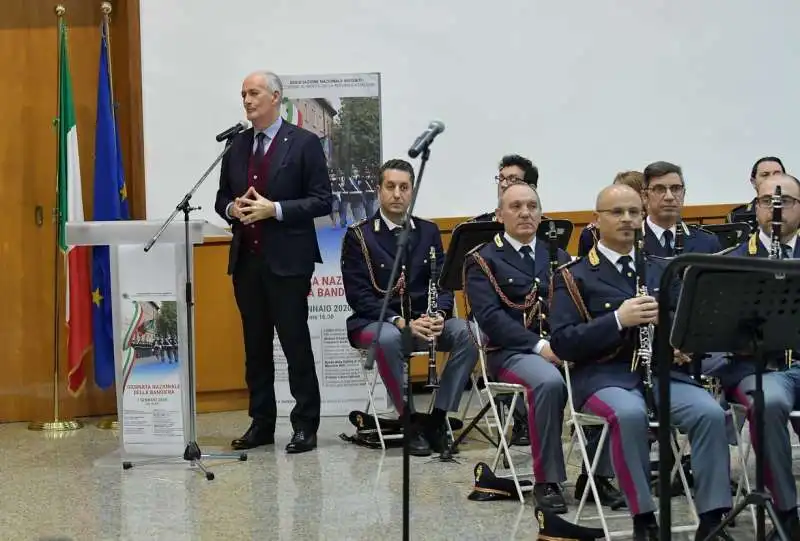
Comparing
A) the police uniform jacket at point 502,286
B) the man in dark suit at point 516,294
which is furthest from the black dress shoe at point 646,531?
the police uniform jacket at point 502,286

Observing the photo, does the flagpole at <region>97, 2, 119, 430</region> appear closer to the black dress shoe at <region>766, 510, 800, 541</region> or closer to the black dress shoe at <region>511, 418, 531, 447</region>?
the black dress shoe at <region>511, 418, 531, 447</region>

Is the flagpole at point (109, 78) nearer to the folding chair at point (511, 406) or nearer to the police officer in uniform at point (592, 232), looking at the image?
the folding chair at point (511, 406)

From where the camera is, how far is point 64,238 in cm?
608

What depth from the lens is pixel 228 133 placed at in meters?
4.85

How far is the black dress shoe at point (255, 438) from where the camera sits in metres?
5.37

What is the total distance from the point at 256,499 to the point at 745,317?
2302 millimetres

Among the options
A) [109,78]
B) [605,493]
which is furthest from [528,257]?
[109,78]

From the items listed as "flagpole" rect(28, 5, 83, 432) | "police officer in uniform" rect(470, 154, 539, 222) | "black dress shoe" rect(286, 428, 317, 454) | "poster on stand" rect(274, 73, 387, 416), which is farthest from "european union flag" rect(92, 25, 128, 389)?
"police officer in uniform" rect(470, 154, 539, 222)

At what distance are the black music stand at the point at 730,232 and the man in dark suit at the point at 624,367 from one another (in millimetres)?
1222

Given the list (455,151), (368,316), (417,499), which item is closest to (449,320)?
(368,316)

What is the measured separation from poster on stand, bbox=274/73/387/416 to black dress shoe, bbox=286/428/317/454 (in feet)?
3.05

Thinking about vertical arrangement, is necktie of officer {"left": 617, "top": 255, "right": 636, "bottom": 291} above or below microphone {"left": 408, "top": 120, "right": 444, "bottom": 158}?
below

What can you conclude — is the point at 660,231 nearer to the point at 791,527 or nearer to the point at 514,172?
the point at 514,172

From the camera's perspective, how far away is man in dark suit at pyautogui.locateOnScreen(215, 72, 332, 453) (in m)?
5.21
